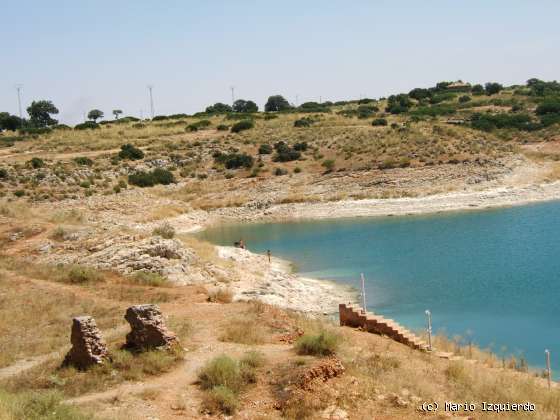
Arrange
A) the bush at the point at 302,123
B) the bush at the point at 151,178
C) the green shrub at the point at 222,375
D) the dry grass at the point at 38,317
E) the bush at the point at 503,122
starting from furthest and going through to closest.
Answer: the bush at the point at 302,123
the bush at the point at 503,122
the bush at the point at 151,178
the dry grass at the point at 38,317
the green shrub at the point at 222,375

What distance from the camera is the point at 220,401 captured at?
34.6 ft

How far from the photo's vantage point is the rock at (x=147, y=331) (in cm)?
1293

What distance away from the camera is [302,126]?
241 ft

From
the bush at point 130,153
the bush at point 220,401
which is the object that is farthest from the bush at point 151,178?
the bush at point 220,401

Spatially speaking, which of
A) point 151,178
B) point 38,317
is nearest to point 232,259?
point 38,317

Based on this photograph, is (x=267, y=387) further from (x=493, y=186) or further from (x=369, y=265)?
(x=493, y=186)

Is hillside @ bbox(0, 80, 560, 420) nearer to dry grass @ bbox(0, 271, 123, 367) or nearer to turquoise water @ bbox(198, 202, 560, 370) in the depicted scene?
dry grass @ bbox(0, 271, 123, 367)

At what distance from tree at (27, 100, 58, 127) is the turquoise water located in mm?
64893

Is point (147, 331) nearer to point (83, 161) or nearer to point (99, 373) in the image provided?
point (99, 373)

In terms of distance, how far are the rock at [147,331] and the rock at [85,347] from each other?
2.34 ft

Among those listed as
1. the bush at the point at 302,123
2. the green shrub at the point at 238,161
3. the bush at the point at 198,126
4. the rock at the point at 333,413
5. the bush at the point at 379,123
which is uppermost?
the bush at the point at 198,126

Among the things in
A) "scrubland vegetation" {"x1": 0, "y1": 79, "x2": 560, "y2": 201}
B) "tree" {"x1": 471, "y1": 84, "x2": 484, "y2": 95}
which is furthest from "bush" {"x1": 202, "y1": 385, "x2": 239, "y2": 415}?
"tree" {"x1": 471, "y1": 84, "x2": 484, "y2": 95}

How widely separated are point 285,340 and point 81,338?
179 inches

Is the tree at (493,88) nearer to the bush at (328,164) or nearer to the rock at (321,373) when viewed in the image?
the bush at (328,164)
